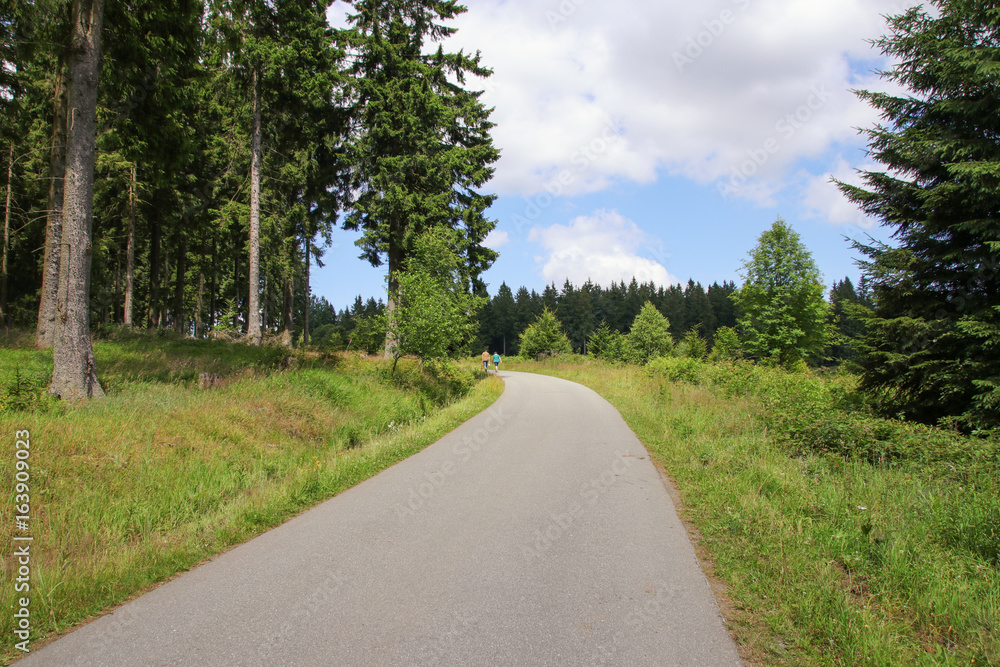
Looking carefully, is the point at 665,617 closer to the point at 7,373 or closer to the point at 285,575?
the point at 285,575

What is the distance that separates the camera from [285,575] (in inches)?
158

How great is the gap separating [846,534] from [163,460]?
8.43m

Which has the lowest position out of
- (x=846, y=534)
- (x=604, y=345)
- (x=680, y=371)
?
(x=846, y=534)

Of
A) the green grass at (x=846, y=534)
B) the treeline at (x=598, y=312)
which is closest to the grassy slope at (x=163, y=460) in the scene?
the green grass at (x=846, y=534)

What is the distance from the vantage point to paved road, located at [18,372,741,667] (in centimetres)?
301

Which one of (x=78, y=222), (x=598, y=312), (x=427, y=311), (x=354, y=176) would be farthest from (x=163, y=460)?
(x=598, y=312)

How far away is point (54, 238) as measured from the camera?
37.1 ft

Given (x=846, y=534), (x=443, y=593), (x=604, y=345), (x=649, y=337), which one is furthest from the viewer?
(x=604, y=345)

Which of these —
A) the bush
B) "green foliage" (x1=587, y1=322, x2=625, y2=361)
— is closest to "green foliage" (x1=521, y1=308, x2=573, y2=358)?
"green foliage" (x1=587, y1=322, x2=625, y2=361)

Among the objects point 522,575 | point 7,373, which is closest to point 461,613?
point 522,575

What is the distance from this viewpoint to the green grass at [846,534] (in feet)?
10.4

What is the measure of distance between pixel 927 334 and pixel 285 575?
39.8 feet

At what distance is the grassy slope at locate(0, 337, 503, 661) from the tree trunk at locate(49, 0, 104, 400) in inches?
20.6

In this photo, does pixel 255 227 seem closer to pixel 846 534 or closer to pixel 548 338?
pixel 846 534
